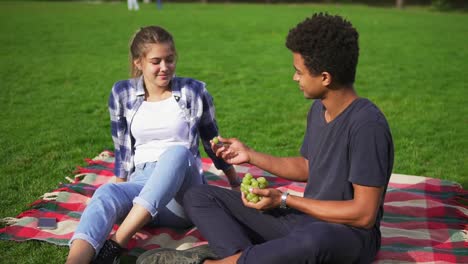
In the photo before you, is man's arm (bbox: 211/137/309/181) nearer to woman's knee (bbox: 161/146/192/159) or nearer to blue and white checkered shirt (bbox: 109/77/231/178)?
woman's knee (bbox: 161/146/192/159)

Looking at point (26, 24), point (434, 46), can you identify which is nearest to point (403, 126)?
point (434, 46)

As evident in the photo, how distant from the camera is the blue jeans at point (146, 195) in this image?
3857mm

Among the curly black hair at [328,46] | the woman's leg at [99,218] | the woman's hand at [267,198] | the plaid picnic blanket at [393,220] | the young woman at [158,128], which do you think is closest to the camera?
the curly black hair at [328,46]

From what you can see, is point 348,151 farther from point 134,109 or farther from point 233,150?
point 134,109

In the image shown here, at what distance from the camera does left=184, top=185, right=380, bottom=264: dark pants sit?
11.1ft

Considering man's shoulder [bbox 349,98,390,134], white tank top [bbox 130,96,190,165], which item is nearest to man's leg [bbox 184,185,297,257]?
white tank top [bbox 130,96,190,165]

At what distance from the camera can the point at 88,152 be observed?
23.7 feet

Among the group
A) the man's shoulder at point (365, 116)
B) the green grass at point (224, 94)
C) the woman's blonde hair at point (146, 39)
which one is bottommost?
the green grass at point (224, 94)

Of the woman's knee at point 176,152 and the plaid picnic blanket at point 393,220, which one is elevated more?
the woman's knee at point 176,152

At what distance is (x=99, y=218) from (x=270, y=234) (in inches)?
49.8

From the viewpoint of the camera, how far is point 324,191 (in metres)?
3.66

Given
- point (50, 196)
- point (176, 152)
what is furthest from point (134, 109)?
point (50, 196)

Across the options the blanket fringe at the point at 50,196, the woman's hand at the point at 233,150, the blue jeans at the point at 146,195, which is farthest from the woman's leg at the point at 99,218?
the blanket fringe at the point at 50,196

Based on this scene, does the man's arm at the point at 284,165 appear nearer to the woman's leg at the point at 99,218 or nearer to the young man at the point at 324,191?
the young man at the point at 324,191
